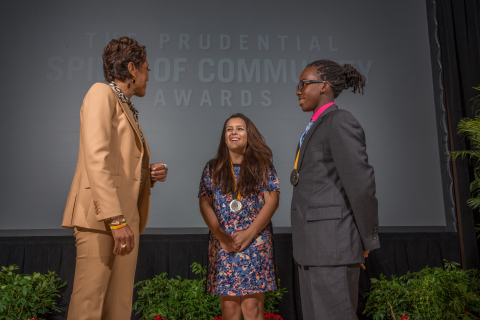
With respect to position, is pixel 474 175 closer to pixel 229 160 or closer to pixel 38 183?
pixel 229 160

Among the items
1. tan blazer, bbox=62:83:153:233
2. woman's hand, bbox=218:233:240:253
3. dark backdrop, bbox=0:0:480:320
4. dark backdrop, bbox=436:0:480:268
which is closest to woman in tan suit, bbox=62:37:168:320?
tan blazer, bbox=62:83:153:233

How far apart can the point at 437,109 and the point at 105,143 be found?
3.99 metres

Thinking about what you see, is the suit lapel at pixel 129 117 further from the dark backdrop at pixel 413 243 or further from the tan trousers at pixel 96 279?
the dark backdrop at pixel 413 243

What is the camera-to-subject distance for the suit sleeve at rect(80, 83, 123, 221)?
137cm

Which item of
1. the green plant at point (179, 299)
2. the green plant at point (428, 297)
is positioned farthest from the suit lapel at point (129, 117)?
the green plant at point (428, 297)

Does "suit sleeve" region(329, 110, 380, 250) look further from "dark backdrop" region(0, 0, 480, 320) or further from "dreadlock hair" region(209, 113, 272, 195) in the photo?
"dark backdrop" region(0, 0, 480, 320)

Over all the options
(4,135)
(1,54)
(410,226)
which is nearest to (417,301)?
(410,226)

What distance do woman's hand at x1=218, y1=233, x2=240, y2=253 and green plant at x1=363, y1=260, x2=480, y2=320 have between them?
5.33 feet

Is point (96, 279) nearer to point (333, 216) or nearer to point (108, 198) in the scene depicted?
point (108, 198)

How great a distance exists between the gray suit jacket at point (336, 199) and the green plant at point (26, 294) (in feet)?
8.03

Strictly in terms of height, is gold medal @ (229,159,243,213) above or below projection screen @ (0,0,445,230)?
below

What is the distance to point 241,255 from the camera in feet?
7.12

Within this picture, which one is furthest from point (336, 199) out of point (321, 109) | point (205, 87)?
point (205, 87)

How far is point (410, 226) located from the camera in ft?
12.9
